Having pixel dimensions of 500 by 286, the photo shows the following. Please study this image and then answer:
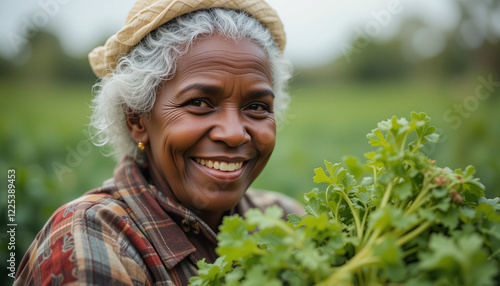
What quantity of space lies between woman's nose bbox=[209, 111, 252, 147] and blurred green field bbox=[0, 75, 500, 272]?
1109 mm

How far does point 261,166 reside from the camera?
2.02m

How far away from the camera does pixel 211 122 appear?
173 cm

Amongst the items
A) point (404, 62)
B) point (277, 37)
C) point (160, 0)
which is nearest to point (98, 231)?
point (160, 0)

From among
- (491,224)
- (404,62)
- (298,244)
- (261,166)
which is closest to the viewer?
(298,244)

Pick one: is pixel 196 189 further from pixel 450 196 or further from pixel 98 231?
pixel 450 196

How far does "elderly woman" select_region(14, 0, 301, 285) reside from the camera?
63.9 inches

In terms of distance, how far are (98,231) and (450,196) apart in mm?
1356

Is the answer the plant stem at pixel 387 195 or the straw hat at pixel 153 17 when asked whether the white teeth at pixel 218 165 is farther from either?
the plant stem at pixel 387 195


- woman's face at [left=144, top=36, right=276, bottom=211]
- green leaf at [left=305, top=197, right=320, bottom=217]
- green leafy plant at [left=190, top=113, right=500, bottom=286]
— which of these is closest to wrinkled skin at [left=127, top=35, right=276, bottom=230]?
woman's face at [left=144, top=36, right=276, bottom=211]

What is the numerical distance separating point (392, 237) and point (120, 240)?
46.9 inches

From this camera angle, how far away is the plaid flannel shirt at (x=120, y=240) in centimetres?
138

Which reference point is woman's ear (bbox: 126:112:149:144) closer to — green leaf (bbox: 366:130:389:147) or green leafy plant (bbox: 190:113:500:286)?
green leafy plant (bbox: 190:113:500:286)

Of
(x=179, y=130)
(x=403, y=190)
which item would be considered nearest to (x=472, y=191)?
(x=403, y=190)

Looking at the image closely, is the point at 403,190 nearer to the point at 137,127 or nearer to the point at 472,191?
the point at 472,191
